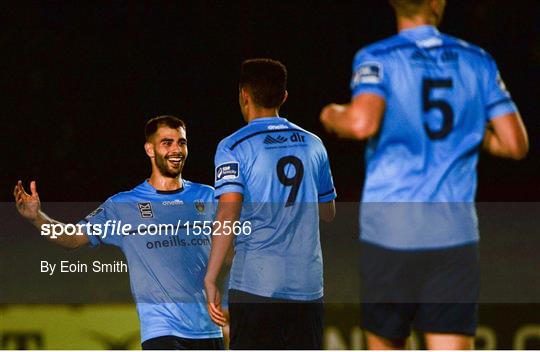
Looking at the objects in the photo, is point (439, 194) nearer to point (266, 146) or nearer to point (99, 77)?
point (266, 146)

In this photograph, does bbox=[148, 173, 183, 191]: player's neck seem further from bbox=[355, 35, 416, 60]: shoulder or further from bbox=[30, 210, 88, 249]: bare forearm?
bbox=[355, 35, 416, 60]: shoulder

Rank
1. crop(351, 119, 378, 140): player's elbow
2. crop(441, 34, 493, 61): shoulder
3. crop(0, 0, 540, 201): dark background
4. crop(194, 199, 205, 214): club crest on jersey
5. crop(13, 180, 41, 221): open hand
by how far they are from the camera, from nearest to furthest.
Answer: crop(351, 119, 378, 140): player's elbow, crop(441, 34, 493, 61): shoulder, crop(13, 180, 41, 221): open hand, crop(194, 199, 205, 214): club crest on jersey, crop(0, 0, 540, 201): dark background

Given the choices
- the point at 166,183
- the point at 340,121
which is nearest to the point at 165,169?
the point at 166,183

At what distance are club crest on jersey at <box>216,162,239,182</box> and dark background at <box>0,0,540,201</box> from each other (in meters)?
2.58

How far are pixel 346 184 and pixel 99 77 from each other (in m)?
2.07

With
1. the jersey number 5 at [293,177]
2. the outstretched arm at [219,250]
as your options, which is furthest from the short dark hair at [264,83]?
the outstretched arm at [219,250]

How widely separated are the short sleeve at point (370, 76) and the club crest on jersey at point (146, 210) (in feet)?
6.39

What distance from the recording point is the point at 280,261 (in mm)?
4113

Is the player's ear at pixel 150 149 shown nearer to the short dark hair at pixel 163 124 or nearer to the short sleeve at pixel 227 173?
the short dark hair at pixel 163 124

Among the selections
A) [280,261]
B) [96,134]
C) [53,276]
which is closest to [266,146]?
[280,261]

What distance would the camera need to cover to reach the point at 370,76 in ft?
10.2

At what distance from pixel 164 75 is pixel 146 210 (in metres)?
2.45

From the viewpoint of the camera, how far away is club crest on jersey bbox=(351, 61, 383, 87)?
123 inches

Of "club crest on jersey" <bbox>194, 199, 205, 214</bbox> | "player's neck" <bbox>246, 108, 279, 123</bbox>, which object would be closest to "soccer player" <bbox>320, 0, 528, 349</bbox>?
"player's neck" <bbox>246, 108, 279, 123</bbox>
